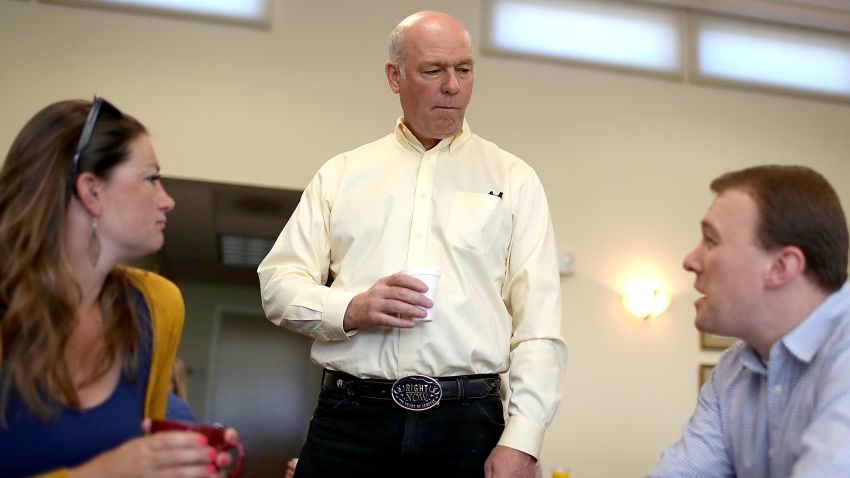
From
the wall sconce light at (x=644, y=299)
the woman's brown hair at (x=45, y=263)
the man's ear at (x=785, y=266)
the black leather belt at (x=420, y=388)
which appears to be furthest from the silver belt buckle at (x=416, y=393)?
the wall sconce light at (x=644, y=299)

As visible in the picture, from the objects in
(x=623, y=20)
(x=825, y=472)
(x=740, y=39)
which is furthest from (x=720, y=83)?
(x=825, y=472)

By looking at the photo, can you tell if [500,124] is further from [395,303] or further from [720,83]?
[395,303]

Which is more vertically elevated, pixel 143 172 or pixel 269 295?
pixel 143 172

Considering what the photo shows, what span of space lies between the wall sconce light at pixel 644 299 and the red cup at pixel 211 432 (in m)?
3.70

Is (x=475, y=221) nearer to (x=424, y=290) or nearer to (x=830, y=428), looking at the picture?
(x=424, y=290)

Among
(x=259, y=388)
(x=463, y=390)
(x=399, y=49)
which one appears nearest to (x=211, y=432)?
(x=463, y=390)

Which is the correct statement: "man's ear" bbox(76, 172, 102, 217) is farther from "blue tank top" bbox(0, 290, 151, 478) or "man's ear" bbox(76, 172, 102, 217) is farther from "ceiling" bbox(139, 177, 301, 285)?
"ceiling" bbox(139, 177, 301, 285)

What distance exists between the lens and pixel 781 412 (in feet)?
4.99

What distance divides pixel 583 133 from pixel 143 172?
11.8ft

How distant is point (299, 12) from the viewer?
448 centimetres

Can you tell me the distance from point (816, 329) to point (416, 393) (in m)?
0.77

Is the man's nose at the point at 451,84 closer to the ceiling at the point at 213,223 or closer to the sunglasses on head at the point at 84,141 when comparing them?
the sunglasses on head at the point at 84,141

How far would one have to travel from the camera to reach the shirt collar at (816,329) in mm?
1476

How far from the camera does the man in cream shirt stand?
1824 millimetres
